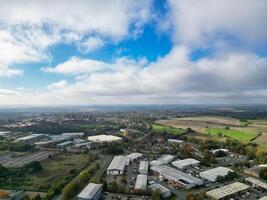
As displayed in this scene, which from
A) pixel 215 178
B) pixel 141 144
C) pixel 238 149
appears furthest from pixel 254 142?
pixel 215 178

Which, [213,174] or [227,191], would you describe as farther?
[213,174]

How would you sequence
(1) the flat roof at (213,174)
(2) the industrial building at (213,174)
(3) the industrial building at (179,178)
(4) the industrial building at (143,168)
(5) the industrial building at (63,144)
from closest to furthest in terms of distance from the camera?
(3) the industrial building at (179,178) < (2) the industrial building at (213,174) < (1) the flat roof at (213,174) < (4) the industrial building at (143,168) < (5) the industrial building at (63,144)

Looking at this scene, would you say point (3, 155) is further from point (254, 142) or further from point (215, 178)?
point (254, 142)

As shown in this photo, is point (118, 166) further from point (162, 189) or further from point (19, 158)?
point (19, 158)

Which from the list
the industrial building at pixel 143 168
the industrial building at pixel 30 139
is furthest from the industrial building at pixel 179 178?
the industrial building at pixel 30 139

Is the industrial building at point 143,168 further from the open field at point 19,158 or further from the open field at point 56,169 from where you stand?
the open field at point 19,158

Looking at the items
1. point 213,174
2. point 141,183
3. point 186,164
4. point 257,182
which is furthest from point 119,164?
point 257,182

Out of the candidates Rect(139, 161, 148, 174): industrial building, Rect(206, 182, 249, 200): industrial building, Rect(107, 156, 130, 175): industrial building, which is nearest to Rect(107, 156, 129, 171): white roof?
Rect(107, 156, 130, 175): industrial building
